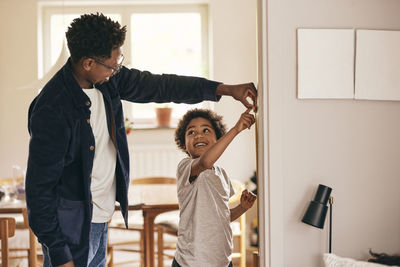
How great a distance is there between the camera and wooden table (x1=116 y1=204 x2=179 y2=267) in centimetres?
264

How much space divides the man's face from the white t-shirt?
0.08m

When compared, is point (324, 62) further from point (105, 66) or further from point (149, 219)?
point (149, 219)

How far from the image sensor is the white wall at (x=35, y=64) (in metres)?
3.89

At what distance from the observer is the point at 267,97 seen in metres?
1.43

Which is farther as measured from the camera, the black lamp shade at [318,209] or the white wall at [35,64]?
the white wall at [35,64]

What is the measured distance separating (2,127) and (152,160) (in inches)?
54.3

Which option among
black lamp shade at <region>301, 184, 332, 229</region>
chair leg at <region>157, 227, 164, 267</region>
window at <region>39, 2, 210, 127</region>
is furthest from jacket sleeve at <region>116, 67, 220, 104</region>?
window at <region>39, 2, 210, 127</region>

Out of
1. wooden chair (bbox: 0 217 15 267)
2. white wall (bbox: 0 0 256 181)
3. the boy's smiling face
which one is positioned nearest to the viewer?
the boy's smiling face

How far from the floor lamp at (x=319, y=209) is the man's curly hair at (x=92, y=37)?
80cm

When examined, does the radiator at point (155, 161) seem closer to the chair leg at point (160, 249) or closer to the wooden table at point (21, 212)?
the chair leg at point (160, 249)

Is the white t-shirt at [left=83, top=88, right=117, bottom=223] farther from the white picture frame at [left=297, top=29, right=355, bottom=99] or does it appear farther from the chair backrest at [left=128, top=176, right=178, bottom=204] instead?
the chair backrest at [left=128, top=176, right=178, bottom=204]

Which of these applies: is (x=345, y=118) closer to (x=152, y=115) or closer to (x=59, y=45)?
(x=152, y=115)

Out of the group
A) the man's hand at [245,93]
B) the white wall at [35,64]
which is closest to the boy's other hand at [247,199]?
the man's hand at [245,93]

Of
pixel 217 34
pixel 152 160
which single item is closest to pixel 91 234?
pixel 152 160
